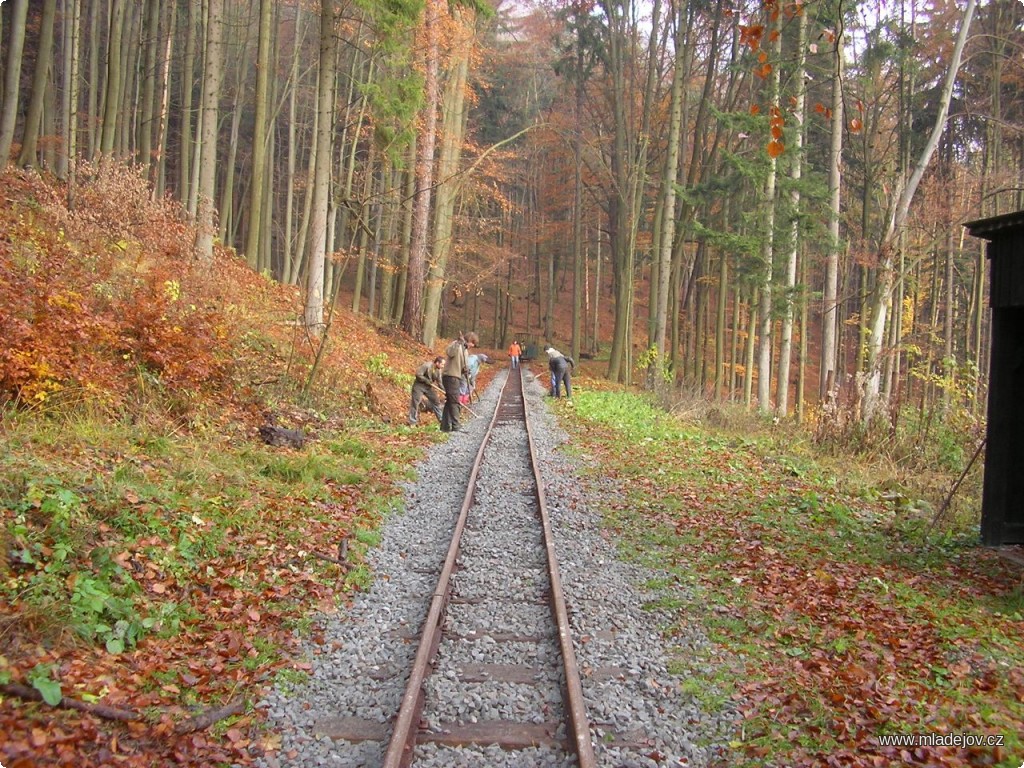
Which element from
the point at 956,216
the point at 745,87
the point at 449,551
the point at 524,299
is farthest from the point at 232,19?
the point at 524,299

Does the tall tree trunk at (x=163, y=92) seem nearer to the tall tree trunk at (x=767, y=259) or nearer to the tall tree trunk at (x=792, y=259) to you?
the tall tree trunk at (x=767, y=259)

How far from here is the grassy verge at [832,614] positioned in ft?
14.7

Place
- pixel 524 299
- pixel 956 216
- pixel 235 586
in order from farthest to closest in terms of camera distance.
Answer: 1. pixel 524 299
2. pixel 956 216
3. pixel 235 586

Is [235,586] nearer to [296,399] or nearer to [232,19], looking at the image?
[296,399]

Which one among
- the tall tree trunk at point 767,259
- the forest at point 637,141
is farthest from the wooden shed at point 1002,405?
the tall tree trunk at point 767,259

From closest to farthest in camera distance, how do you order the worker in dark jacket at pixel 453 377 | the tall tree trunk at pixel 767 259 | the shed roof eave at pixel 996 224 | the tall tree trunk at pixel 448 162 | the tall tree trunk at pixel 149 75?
the shed roof eave at pixel 996 224, the worker in dark jacket at pixel 453 377, the tall tree trunk at pixel 149 75, the tall tree trunk at pixel 767 259, the tall tree trunk at pixel 448 162

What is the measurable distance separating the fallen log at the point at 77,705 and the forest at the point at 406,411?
0.06 feet

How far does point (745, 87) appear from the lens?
27.4 metres

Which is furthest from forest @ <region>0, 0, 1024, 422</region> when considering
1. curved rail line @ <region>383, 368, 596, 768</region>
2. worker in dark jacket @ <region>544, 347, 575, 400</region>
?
curved rail line @ <region>383, 368, 596, 768</region>

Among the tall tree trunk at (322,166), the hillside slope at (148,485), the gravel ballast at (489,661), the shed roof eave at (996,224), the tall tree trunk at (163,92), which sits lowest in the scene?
the gravel ballast at (489,661)

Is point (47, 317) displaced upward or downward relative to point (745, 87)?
downward

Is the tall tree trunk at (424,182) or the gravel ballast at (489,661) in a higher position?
the tall tree trunk at (424,182)

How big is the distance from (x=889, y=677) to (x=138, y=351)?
9.28 m

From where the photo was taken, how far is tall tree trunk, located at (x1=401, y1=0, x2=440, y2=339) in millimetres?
21891
